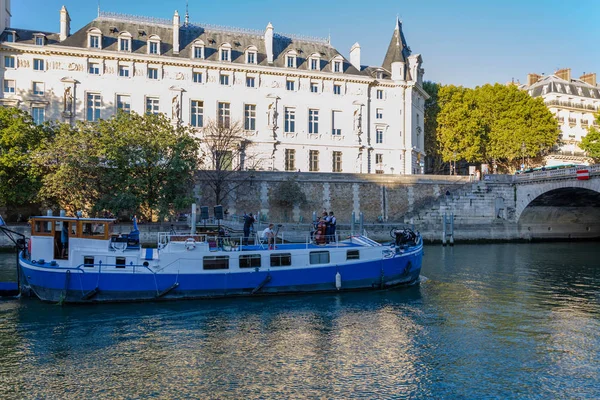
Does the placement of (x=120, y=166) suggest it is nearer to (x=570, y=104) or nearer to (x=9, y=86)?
(x=9, y=86)

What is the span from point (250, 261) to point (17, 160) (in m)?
23.4

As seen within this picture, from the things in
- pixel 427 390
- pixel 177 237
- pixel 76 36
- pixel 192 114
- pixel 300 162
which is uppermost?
pixel 76 36

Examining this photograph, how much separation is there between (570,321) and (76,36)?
50280 mm

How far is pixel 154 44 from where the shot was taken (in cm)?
5194

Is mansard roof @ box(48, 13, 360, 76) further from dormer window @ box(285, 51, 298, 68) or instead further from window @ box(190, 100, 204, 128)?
window @ box(190, 100, 204, 128)

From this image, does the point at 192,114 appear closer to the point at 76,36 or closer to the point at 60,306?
the point at 76,36

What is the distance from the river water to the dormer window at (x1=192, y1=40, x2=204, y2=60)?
3769 cm

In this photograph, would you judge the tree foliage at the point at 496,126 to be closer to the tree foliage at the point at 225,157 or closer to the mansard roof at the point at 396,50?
the mansard roof at the point at 396,50

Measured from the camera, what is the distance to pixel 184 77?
52.3 metres

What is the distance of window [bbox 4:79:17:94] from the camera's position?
160 ft

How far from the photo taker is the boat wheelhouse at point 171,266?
19562mm

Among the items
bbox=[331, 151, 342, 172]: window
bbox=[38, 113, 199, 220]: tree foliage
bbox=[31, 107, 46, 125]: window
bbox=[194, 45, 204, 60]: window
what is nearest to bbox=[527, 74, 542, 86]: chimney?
bbox=[331, 151, 342, 172]: window

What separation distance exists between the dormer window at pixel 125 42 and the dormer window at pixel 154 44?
6.58 ft

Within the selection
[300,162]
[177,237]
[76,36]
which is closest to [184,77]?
[76,36]
